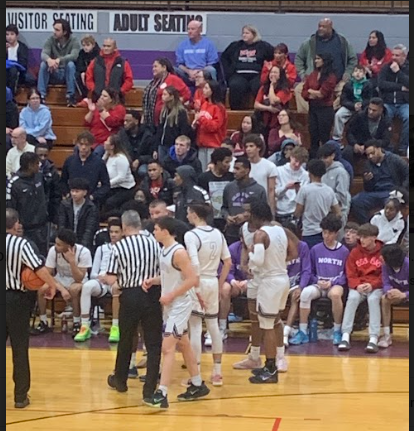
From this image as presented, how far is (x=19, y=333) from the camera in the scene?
846cm

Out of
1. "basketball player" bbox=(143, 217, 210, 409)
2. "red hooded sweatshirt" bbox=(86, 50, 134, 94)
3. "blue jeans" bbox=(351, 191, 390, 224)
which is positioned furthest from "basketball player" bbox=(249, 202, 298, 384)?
"red hooded sweatshirt" bbox=(86, 50, 134, 94)

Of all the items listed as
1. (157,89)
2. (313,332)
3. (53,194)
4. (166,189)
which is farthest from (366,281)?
(157,89)

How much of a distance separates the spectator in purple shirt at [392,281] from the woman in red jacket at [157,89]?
428cm

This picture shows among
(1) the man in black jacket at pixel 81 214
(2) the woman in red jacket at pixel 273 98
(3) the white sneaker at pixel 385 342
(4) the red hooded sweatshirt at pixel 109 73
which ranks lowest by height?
(3) the white sneaker at pixel 385 342

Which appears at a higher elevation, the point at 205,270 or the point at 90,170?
the point at 90,170

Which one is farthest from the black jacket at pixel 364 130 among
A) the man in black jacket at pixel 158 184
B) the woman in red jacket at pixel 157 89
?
the man in black jacket at pixel 158 184

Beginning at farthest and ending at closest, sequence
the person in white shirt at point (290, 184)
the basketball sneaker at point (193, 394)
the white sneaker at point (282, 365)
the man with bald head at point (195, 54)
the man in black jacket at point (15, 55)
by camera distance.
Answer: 1. the man in black jacket at point (15, 55)
2. the man with bald head at point (195, 54)
3. the person in white shirt at point (290, 184)
4. the white sneaker at point (282, 365)
5. the basketball sneaker at point (193, 394)

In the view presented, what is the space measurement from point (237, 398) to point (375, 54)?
7529mm

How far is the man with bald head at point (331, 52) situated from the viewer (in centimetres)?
1452

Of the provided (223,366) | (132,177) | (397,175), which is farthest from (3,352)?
(397,175)

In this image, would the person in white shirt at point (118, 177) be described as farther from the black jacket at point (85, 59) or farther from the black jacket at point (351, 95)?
the black jacket at point (351, 95)

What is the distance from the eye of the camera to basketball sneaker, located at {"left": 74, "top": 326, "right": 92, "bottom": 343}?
1116 centimetres

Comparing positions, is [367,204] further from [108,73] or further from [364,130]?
[108,73]

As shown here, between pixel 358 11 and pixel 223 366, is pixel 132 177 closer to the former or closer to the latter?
pixel 223 366
